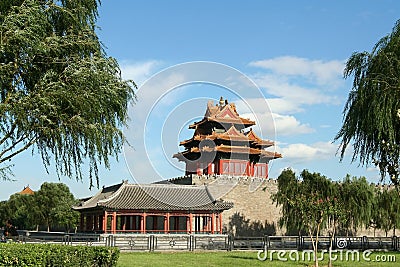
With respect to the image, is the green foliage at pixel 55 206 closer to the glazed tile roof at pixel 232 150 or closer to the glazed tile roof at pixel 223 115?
the glazed tile roof at pixel 232 150

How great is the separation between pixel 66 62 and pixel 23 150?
59.2 inches

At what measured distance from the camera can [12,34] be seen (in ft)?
23.6

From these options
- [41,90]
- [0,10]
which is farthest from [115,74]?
[0,10]

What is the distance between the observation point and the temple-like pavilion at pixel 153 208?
30.2 meters

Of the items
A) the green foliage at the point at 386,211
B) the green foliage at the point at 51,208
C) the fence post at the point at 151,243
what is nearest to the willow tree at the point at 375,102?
the fence post at the point at 151,243

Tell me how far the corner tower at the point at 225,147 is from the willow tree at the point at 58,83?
32.7 meters

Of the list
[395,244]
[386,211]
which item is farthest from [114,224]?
[386,211]

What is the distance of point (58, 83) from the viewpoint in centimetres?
759

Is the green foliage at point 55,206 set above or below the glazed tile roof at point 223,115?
below

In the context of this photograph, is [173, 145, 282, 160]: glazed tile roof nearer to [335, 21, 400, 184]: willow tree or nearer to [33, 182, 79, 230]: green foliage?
[33, 182, 79, 230]: green foliage

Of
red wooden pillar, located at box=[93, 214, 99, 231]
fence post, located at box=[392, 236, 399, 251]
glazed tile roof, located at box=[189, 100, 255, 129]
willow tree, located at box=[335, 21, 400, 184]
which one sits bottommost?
fence post, located at box=[392, 236, 399, 251]

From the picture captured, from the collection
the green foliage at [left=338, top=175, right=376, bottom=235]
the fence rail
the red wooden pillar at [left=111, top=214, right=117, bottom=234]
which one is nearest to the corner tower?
the green foliage at [left=338, top=175, right=376, bottom=235]

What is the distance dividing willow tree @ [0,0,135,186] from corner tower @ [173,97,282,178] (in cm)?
3269

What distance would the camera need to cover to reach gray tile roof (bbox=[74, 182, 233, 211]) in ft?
99.2
